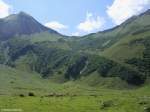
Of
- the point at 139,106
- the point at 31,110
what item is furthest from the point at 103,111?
the point at 31,110

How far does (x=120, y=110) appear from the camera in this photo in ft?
284

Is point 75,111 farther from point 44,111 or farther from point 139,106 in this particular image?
point 139,106

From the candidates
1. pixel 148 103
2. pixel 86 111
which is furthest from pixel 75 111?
pixel 148 103

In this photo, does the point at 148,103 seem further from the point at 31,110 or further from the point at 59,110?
the point at 31,110

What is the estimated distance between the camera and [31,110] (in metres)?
88.1

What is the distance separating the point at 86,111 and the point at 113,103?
38.8 ft

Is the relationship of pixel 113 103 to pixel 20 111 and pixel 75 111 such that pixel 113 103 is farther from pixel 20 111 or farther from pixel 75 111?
pixel 20 111

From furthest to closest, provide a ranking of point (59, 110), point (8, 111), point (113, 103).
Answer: point (113, 103)
point (59, 110)
point (8, 111)

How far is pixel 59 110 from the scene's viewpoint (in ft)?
292

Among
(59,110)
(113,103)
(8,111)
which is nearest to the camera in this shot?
(8,111)

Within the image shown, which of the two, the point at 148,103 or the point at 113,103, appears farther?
the point at 113,103

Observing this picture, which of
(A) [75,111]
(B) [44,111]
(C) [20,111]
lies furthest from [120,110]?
(C) [20,111]

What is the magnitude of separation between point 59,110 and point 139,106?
1964cm

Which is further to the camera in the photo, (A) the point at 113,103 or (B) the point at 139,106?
(A) the point at 113,103
